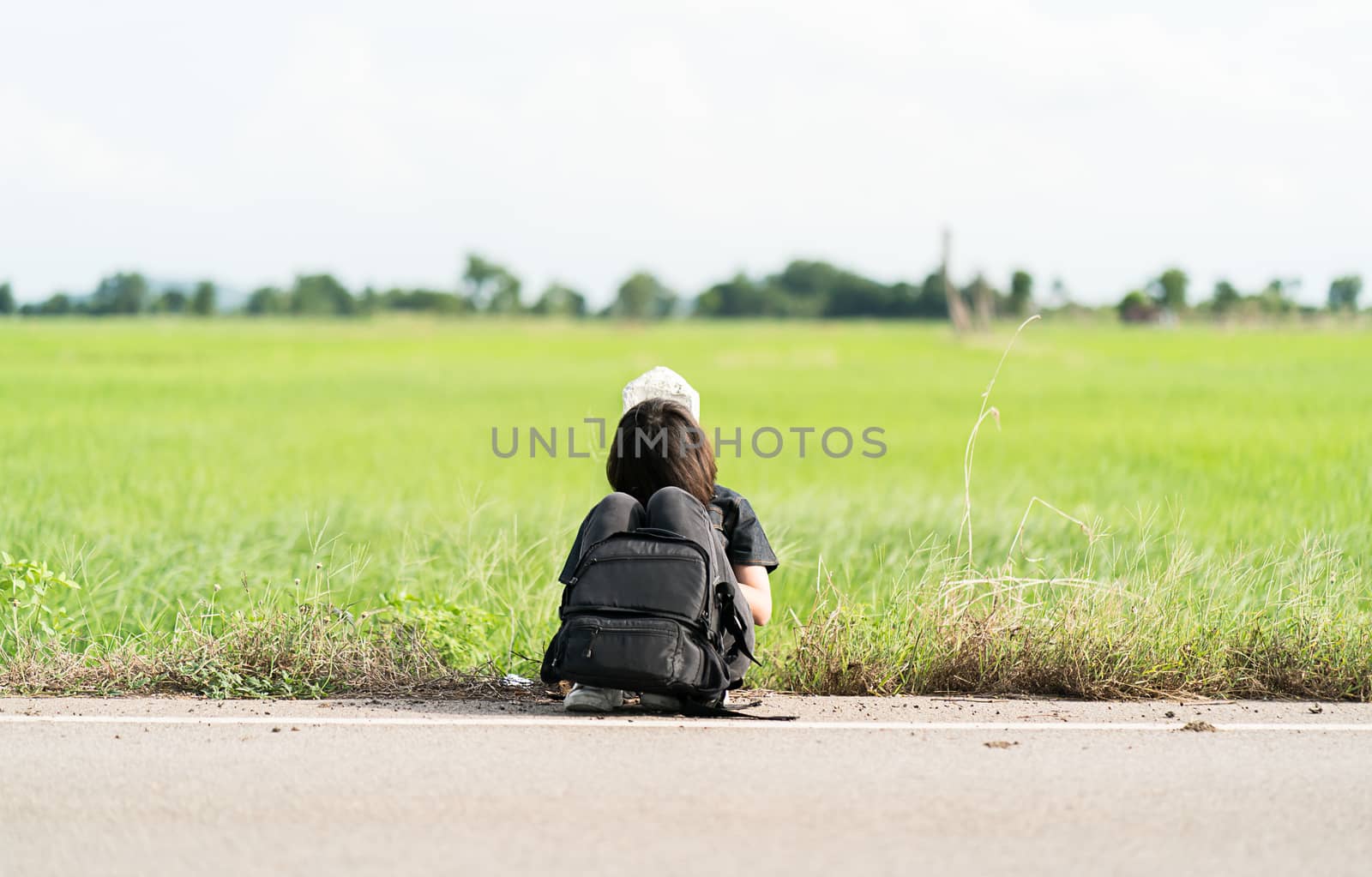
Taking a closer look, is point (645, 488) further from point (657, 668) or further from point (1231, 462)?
point (1231, 462)

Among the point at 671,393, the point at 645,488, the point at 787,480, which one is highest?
the point at 671,393

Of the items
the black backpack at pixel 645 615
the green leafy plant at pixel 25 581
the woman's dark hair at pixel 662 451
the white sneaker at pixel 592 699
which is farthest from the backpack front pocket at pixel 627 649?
the green leafy plant at pixel 25 581

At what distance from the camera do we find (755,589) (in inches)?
202

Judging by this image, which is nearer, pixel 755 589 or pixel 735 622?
pixel 735 622

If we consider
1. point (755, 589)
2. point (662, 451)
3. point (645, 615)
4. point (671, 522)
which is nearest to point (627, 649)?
point (645, 615)

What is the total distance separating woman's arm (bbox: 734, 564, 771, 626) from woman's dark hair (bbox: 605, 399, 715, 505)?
329mm

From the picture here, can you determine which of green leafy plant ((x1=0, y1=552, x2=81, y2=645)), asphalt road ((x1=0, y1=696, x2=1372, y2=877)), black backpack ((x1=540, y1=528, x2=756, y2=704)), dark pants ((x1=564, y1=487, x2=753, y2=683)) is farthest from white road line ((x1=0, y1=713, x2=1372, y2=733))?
green leafy plant ((x1=0, y1=552, x2=81, y2=645))

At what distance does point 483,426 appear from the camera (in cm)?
2408

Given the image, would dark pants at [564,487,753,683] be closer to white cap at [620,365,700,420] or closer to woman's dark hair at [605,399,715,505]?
woman's dark hair at [605,399,715,505]

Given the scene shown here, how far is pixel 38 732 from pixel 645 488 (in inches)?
94.1

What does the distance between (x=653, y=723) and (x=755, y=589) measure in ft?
2.19

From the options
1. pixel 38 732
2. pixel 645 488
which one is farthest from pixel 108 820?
pixel 645 488

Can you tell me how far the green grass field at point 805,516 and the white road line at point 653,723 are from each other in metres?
0.48

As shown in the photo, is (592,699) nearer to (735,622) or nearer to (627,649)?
(627,649)
